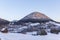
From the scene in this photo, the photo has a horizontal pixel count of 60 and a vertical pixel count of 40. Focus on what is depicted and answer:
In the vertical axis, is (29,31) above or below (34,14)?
below

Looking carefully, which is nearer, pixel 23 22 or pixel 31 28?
pixel 31 28

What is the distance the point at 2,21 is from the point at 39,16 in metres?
8.94

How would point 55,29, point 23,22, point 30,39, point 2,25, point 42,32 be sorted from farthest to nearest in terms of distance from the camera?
point 23,22, point 2,25, point 55,29, point 42,32, point 30,39

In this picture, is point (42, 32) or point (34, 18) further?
point (34, 18)

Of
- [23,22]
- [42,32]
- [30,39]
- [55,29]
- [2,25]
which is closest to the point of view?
[30,39]

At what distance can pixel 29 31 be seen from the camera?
32.4 meters

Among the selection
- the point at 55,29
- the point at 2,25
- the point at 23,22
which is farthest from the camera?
the point at 23,22

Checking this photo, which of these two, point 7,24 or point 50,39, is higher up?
point 7,24

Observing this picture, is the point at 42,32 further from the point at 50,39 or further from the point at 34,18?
the point at 34,18

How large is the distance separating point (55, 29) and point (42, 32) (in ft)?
11.9

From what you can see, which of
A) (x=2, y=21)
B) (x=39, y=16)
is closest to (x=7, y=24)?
(x=2, y=21)

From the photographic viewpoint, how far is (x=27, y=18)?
1642 inches

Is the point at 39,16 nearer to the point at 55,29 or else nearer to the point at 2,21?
the point at 2,21

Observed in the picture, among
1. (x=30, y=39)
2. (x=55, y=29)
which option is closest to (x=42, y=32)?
(x=55, y=29)
